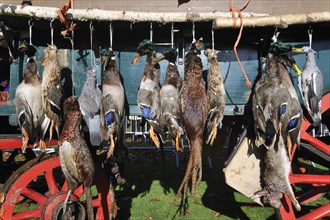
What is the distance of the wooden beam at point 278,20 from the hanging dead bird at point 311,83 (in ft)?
0.76

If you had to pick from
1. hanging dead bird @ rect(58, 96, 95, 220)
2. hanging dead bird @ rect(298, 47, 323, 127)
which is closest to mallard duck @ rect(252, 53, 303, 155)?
hanging dead bird @ rect(298, 47, 323, 127)

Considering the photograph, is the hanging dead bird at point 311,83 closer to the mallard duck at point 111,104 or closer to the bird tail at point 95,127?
the mallard duck at point 111,104

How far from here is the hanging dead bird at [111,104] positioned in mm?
2424

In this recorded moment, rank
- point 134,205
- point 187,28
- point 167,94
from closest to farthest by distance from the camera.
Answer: point 167,94 < point 187,28 < point 134,205

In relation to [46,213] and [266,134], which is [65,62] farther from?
[266,134]

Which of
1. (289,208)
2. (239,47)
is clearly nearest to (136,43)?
(239,47)

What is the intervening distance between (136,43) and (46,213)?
1541mm

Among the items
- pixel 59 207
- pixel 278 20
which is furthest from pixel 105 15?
→ pixel 59 207

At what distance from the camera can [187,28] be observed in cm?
266

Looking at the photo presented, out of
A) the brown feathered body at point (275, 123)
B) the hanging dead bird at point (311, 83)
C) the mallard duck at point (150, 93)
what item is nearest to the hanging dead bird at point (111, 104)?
the mallard duck at point (150, 93)

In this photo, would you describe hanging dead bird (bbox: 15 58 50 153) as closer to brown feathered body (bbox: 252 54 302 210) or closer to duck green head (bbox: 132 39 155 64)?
duck green head (bbox: 132 39 155 64)

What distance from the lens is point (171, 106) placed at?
2469 millimetres

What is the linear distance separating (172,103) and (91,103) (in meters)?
0.59

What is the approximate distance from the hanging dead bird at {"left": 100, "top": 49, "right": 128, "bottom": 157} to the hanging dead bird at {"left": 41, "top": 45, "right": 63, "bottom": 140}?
0.32 metres
